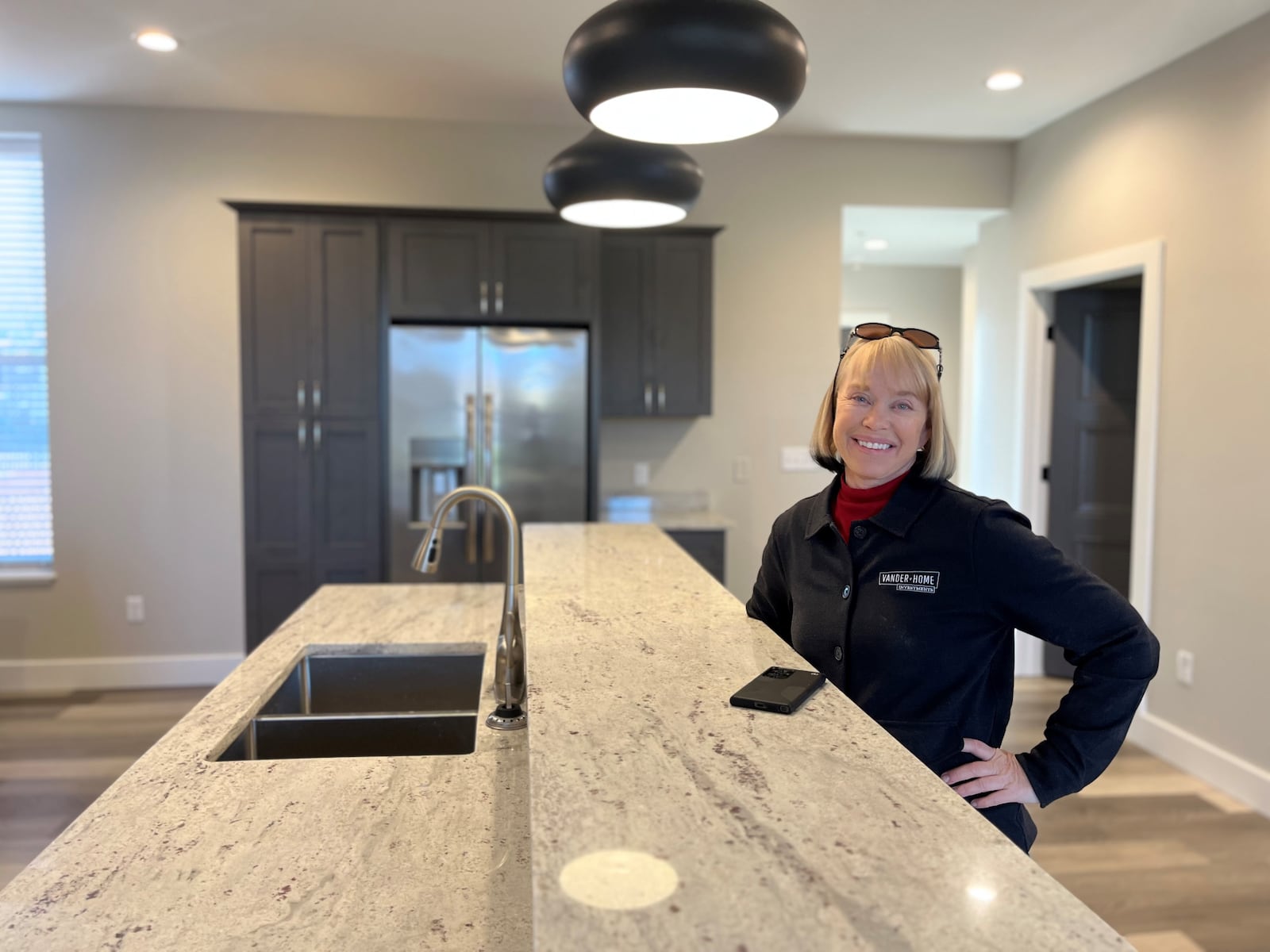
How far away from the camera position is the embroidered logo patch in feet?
4.36

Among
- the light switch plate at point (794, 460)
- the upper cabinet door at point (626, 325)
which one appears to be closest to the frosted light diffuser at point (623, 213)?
the upper cabinet door at point (626, 325)

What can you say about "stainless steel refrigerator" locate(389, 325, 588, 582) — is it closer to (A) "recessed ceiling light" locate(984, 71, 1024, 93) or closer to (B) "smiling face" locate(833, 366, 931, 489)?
(A) "recessed ceiling light" locate(984, 71, 1024, 93)

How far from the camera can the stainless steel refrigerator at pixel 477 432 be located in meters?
4.15

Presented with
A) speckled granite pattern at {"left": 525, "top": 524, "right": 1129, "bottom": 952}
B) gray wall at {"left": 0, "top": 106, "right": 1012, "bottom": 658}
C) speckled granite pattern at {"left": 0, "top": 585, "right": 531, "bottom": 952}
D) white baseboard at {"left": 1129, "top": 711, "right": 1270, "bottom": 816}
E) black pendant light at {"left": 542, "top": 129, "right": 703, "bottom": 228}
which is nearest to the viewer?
speckled granite pattern at {"left": 525, "top": 524, "right": 1129, "bottom": 952}

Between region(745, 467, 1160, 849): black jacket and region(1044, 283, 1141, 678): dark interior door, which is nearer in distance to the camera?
region(745, 467, 1160, 849): black jacket

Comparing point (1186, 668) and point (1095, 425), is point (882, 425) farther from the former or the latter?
point (1095, 425)

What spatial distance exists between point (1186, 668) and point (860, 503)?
2.94 meters

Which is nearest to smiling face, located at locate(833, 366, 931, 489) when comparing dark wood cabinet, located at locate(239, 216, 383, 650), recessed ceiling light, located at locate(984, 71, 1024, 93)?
recessed ceiling light, located at locate(984, 71, 1024, 93)

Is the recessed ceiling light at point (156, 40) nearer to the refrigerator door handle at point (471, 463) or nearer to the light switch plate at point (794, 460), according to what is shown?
the refrigerator door handle at point (471, 463)

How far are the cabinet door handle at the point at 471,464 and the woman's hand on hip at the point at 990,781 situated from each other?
3067 mm

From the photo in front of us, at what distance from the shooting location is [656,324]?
4.53 m

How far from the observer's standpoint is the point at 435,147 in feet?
15.0

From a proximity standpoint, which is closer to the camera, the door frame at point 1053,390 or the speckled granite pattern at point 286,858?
the speckled granite pattern at point 286,858

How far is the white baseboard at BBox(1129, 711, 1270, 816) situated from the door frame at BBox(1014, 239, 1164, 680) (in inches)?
17.6
